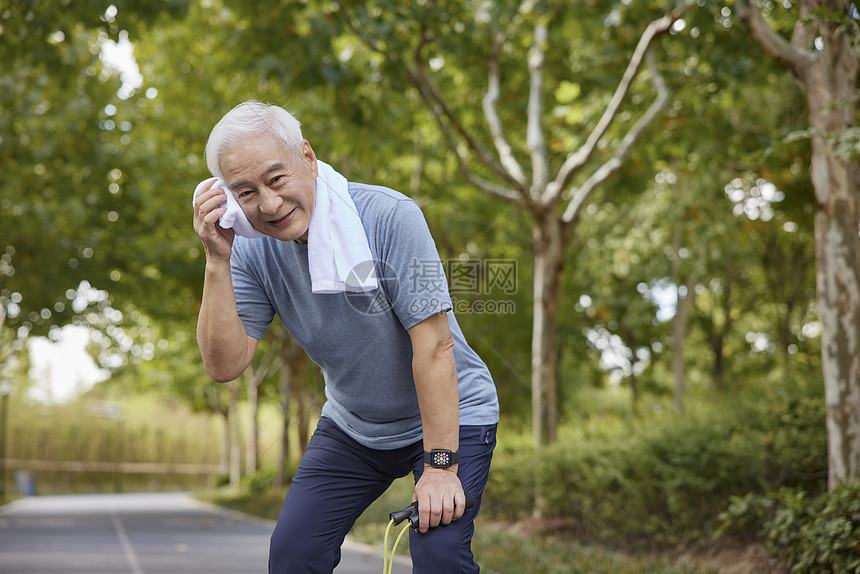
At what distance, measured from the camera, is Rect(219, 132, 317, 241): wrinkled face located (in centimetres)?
220

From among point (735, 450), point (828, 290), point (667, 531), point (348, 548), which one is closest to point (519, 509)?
point (348, 548)

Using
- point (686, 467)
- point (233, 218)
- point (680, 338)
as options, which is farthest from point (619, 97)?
point (680, 338)

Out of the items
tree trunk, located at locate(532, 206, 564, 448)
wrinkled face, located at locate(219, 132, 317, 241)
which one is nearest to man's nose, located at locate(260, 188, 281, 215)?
wrinkled face, located at locate(219, 132, 317, 241)

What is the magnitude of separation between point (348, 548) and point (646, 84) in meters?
6.76

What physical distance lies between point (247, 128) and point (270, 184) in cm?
16

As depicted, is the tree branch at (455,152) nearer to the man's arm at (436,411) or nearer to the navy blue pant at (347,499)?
the navy blue pant at (347,499)

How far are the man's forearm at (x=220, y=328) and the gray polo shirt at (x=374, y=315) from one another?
0.13 metres

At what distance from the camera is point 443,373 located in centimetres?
215

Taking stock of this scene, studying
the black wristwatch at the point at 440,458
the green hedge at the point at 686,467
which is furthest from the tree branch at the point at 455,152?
the black wristwatch at the point at 440,458

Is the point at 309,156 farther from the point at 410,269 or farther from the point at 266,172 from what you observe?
the point at 410,269

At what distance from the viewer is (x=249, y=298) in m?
2.50

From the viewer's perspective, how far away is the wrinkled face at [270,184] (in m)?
2.20

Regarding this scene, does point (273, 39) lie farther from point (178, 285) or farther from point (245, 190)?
point (178, 285)

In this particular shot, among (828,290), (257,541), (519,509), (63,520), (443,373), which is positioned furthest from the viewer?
(63,520)
